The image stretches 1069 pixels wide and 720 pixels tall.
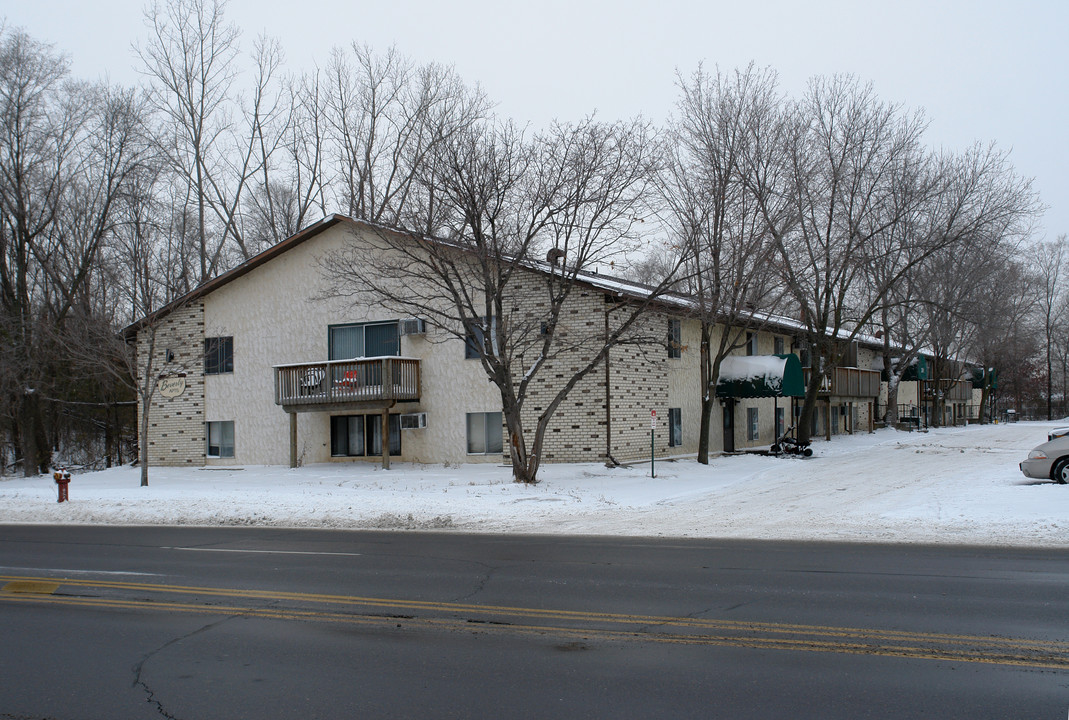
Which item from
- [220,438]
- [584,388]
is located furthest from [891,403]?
[220,438]

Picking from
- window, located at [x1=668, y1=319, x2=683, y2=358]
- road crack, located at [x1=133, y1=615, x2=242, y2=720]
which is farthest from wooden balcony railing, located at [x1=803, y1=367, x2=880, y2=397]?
road crack, located at [x1=133, y1=615, x2=242, y2=720]

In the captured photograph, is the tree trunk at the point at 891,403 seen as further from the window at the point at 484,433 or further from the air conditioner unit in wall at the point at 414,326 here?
the air conditioner unit in wall at the point at 414,326

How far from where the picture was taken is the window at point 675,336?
2915cm

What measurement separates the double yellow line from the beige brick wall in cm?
2218

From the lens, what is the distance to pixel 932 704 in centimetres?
545

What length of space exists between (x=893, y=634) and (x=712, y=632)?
148 centimetres

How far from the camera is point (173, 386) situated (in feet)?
104

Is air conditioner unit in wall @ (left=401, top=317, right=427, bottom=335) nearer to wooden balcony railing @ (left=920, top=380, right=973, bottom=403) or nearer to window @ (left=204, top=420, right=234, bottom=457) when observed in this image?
window @ (left=204, top=420, right=234, bottom=457)

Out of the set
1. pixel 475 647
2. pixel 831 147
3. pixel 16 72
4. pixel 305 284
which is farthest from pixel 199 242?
pixel 475 647

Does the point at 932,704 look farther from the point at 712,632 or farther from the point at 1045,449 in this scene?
the point at 1045,449

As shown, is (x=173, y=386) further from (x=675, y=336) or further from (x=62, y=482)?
(x=675, y=336)

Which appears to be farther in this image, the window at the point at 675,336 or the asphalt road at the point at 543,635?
the window at the point at 675,336

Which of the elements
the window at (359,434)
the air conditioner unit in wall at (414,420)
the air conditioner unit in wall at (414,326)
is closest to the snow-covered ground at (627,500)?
the window at (359,434)

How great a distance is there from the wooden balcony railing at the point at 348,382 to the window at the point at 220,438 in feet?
12.9
